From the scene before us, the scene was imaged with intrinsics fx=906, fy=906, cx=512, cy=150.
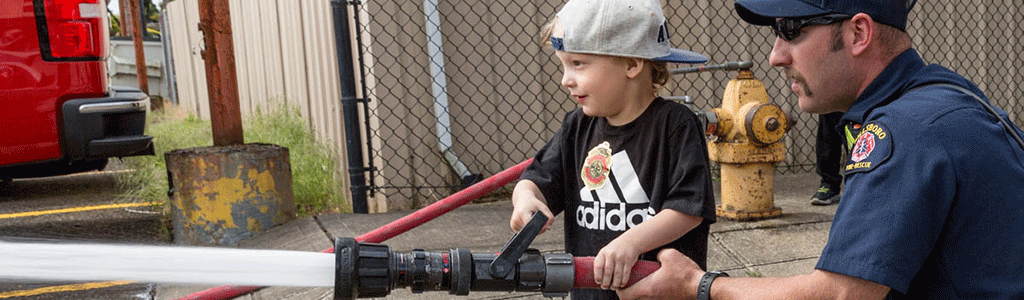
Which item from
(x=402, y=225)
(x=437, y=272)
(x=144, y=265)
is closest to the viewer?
(x=144, y=265)

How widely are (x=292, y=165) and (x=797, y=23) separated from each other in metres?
4.79

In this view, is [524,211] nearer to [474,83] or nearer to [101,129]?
[101,129]

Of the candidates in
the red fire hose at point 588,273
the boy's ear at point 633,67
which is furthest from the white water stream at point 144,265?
the boy's ear at point 633,67

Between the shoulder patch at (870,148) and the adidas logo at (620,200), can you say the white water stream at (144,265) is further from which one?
the adidas logo at (620,200)

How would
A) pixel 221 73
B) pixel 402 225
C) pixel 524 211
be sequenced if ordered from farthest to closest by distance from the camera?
pixel 221 73
pixel 402 225
pixel 524 211

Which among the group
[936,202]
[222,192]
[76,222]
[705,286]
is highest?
[936,202]

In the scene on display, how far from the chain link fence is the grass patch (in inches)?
17.0

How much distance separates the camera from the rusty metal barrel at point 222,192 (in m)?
4.67

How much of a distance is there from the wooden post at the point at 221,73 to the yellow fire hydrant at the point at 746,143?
2549mm

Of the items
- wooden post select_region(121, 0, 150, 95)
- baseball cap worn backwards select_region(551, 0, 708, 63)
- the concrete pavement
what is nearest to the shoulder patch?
baseball cap worn backwards select_region(551, 0, 708, 63)

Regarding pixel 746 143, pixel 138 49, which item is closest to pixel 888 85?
pixel 746 143

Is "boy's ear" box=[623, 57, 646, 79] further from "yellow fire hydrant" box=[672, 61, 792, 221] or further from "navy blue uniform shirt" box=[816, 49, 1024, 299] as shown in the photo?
"yellow fire hydrant" box=[672, 61, 792, 221]

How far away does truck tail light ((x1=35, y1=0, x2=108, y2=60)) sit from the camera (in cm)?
443

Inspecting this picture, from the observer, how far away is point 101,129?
4.55m
